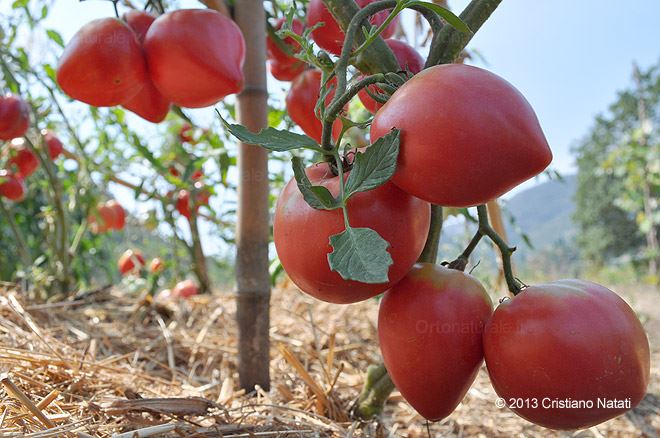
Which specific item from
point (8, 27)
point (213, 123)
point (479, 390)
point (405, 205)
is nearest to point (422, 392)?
point (405, 205)

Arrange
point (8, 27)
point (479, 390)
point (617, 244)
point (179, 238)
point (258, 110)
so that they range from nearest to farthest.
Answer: point (258, 110) → point (479, 390) → point (8, 27) → point (179, 238) → point (617, 244)

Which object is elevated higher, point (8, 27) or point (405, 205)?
point (8, 27)

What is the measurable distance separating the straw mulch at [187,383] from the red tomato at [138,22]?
0.43 meters

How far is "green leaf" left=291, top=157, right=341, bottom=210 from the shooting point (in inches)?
12.6

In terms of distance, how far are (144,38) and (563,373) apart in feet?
1.96

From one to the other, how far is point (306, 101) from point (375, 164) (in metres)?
0.34

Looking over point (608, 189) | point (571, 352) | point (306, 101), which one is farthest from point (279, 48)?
point (608, 189)

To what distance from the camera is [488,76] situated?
34 centimetres

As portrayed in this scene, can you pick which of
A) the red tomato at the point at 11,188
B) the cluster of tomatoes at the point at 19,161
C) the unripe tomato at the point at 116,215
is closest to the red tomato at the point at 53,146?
the cluster of tomatoes at the point at 19,161

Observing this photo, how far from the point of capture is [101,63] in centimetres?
60

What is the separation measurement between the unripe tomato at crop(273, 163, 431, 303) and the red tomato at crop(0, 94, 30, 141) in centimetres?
102

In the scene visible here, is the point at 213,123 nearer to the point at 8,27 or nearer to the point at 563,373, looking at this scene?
the point at 8,27

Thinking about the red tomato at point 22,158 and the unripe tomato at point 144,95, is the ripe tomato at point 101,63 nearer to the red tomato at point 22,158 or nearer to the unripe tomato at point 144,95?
the unripe tomato at point 144,95

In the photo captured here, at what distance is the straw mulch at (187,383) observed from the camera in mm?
531
